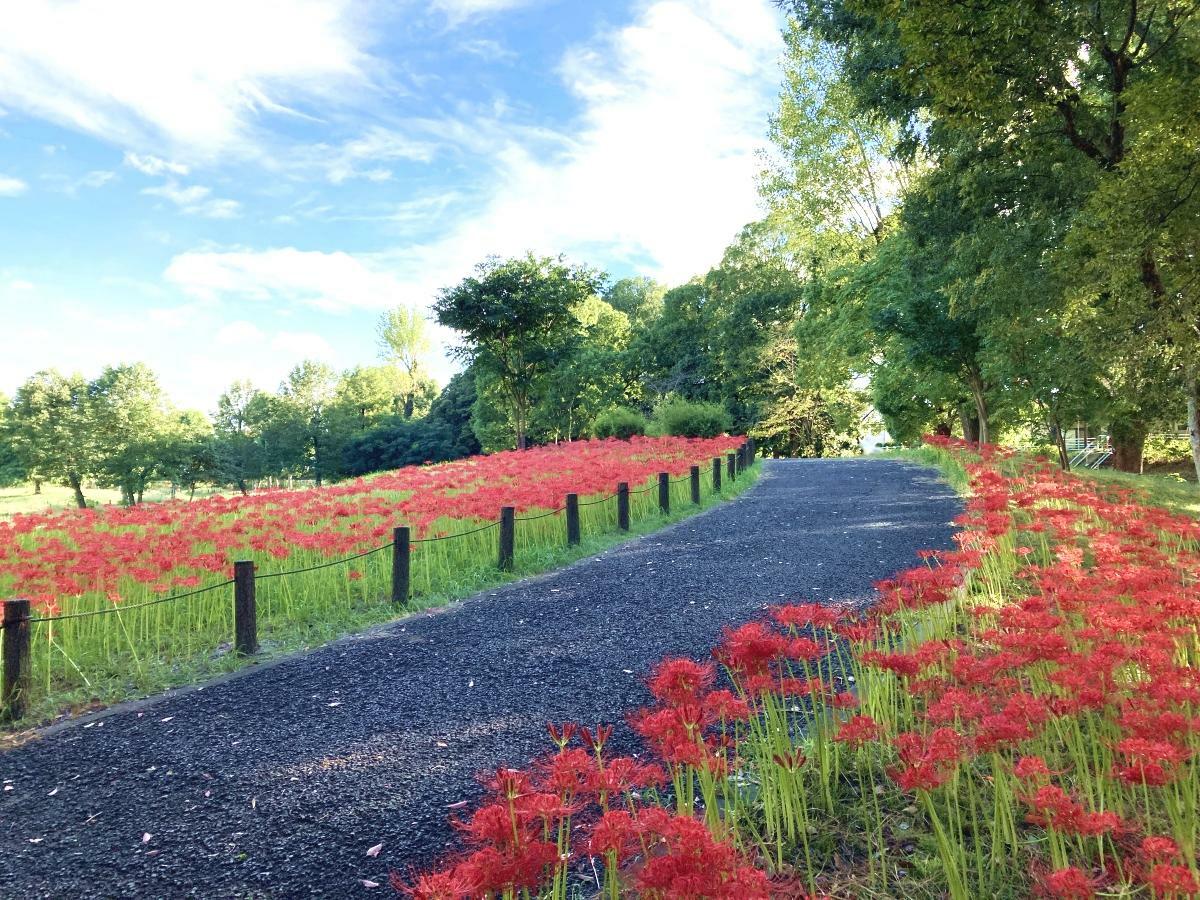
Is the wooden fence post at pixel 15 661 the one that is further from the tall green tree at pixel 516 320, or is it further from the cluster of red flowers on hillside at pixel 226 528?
the tall green tree at pixel 516 320

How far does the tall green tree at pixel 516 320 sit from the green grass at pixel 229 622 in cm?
2302

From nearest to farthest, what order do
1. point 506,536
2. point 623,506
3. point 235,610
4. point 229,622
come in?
point 235,610, point 229,622, point 506,536, point 623,506

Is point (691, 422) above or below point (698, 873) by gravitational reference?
above

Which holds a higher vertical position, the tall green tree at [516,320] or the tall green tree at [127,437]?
the tall green tree at [516,320]

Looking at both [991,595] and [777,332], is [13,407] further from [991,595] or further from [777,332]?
[991,595]

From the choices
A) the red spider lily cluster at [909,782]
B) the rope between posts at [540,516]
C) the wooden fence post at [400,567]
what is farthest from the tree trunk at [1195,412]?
the wooden fence post at [400,567]

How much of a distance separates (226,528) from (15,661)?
4.83m

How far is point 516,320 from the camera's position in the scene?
107 feet

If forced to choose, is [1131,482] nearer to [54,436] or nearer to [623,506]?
[623,506]

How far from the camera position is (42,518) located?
10.3 m

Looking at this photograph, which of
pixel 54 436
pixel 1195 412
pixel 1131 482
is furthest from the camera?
pixel 54 436

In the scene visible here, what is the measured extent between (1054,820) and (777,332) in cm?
3250

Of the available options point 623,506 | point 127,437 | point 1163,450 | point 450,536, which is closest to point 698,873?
point 450,536

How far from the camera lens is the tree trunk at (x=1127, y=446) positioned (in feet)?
75.1
